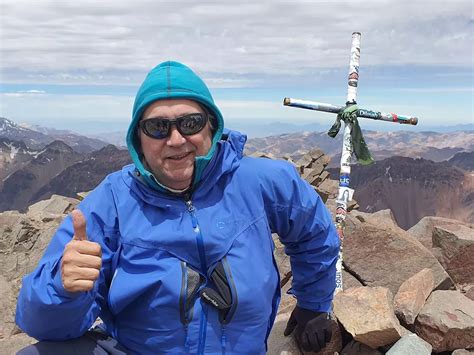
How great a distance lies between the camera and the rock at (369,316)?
610 centimetres

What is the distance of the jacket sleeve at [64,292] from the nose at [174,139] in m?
0.68

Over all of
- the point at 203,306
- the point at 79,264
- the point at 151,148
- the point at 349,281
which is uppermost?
the point at 151,148

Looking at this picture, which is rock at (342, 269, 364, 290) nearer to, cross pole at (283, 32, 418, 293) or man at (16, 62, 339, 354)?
cross pole at (283, 32, 418, 293)

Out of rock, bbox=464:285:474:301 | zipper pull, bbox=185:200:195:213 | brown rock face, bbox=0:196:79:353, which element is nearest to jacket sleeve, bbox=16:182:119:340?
zipper pull, bbox=185:200:195:213

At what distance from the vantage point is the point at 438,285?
7.67 m

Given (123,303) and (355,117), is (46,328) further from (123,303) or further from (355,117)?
(355,117)

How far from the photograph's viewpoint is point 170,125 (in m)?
3.98

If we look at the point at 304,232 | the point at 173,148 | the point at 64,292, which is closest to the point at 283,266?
the point at 304,232

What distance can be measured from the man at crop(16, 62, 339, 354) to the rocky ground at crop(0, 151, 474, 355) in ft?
8.02

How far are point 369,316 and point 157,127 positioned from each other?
396 cm

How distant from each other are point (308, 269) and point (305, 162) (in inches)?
748

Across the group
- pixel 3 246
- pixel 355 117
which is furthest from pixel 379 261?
pixel 3 246

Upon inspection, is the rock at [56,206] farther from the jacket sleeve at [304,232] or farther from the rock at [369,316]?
the jacket sleeve at [304,232]

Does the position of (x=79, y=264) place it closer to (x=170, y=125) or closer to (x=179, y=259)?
(x=179, y=259)
